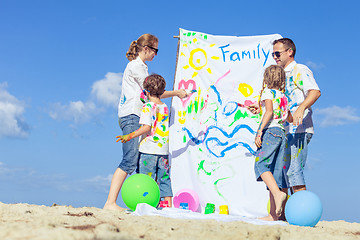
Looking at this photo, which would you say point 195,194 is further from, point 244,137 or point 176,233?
point 176,233

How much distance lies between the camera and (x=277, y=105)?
13.8 ft

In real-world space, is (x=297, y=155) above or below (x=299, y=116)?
below

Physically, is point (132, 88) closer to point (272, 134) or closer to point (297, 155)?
point (272, 134)

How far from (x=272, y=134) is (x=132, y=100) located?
1698 millimetres

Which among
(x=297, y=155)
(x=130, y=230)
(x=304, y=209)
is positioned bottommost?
(x=130, y=230)

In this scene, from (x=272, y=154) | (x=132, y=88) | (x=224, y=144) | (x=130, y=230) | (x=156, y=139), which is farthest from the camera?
(x=224, y=144)

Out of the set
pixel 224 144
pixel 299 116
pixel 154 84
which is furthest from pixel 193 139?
pixel 299 116

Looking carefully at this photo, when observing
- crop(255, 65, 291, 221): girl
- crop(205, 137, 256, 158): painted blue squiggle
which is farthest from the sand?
crop(205, 137, 256, 158): painted blue squiggle

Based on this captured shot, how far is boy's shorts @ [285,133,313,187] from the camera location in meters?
4.32

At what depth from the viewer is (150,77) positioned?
15.4 ft

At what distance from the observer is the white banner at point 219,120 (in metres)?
5.39

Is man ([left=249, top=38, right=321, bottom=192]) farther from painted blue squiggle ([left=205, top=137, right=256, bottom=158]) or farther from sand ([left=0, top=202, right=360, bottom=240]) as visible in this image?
painted blue squiggle ([left=205, top=137, right=256, bottom=158])

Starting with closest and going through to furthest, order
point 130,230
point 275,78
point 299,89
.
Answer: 1. point 130,230
2. point 275,78
3. point 299,89

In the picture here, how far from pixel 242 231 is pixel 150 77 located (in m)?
2.31
